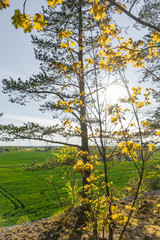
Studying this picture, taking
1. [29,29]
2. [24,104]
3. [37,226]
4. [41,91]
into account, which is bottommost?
[37,226]

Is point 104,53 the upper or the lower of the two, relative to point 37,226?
upper

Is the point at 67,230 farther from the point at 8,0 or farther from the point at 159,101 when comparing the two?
the point at 159,101

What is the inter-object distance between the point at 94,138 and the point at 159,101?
663 centimetres

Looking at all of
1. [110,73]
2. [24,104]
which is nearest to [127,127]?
[110,73]

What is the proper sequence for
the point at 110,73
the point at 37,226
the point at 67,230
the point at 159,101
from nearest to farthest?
the point at 110,73
the point at 67,230
the point at 37,226
the point at 159,101

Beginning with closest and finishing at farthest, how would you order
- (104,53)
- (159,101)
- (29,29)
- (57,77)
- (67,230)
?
1. (29,29)
2. (104,53)
3. (67,230)
4. (57,77)
5. (159,101)

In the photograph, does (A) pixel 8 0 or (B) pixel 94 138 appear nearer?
(A) pixel 8 0

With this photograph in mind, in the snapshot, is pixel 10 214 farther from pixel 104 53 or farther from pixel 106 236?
pixel 104 53

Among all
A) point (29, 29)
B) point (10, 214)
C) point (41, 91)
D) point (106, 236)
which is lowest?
point (10, 214)

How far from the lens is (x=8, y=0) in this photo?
1222mm

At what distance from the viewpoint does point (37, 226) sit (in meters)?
5.12

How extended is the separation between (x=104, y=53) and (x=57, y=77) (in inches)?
144

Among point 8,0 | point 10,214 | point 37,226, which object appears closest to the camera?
point 8,0

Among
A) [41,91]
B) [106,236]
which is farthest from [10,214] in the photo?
[41,91]
